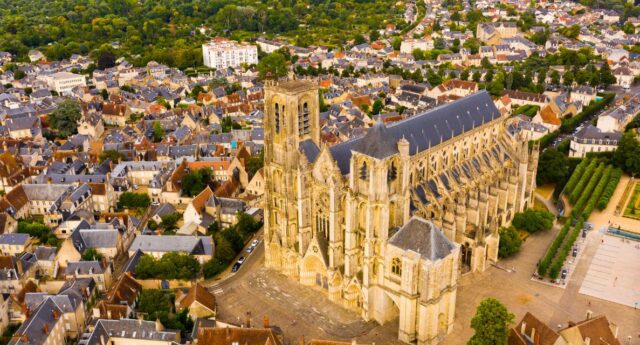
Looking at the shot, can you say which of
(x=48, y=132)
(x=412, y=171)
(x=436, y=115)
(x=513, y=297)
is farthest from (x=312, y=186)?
(x=48, y=132)

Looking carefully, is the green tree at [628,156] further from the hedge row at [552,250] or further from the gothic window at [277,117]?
the gothic window at [277,117]

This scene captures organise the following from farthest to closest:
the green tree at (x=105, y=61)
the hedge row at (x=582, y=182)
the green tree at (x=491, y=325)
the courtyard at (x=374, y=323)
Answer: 1. the green tree at (x=105, y=61)
2. the hedge row at (x=582, y=182)
3. the courtyard at (x=374, y=323)
4. the green tree at (x=491, y=325)

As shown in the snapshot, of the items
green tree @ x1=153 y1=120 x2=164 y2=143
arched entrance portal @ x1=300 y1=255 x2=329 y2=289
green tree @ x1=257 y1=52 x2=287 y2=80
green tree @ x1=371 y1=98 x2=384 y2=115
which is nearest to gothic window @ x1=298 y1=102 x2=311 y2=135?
arched entrance portal @ x1=300 y1=255 x2=329 y2=289

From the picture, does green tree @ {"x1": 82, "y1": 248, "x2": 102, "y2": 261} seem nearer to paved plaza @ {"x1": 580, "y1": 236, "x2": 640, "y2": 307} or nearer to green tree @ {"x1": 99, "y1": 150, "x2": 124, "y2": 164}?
green tree @ {"x1": 99, "y1": 150, "x2": 124, "y2": 164}

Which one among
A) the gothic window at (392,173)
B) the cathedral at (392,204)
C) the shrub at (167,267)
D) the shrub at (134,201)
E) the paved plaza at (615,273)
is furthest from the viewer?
the shrub at (134,201)

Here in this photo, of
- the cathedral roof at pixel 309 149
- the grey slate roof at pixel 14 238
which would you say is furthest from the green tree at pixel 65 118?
the cathedral roof at pixel 309 149

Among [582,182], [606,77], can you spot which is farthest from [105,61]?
[582,182]
